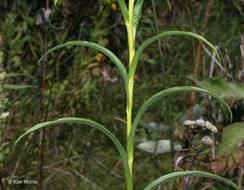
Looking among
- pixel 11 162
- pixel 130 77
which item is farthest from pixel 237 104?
pixel 11 162

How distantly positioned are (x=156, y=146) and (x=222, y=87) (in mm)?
290

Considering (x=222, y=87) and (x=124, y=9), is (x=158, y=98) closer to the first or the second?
(x=124, y=9)

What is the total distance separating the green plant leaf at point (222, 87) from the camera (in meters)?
0.88

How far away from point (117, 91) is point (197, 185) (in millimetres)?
664

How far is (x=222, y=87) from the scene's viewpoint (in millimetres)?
897

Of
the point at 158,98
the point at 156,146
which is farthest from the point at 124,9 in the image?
the point at 156,146

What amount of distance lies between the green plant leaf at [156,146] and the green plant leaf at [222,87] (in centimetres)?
23

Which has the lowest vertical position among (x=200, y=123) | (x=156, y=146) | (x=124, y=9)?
(x=156, y=146)

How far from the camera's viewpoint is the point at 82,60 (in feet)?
4.99

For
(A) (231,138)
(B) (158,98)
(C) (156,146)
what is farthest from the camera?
(C) (156,146)

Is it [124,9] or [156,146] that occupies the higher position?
[124,9]

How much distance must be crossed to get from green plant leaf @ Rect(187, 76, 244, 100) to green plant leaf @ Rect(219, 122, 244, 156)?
9cm

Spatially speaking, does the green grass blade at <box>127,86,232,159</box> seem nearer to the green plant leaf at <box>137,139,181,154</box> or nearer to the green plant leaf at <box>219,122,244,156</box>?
the green plant leaf at <box>219,122,244,156</box>

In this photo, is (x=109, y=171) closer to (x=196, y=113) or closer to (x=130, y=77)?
(x=196, y=113)
